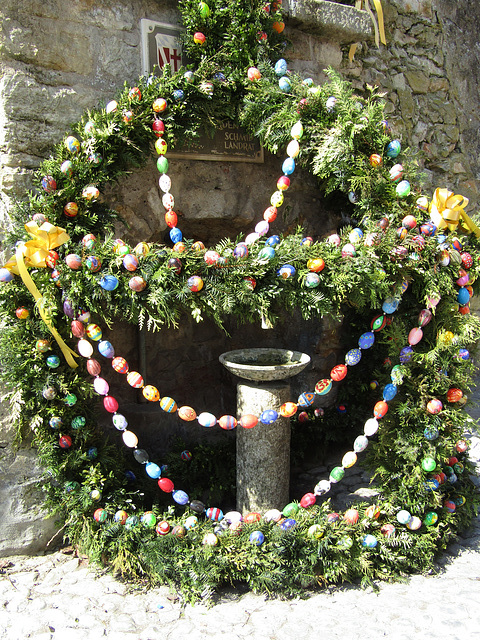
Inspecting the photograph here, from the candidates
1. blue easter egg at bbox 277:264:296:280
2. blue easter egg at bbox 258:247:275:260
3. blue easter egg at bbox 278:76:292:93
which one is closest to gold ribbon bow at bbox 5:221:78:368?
blue easter egg at bbox 258:247:275:260

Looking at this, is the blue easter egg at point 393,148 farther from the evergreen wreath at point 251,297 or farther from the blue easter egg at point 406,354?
the blue easter egg at point 406,354

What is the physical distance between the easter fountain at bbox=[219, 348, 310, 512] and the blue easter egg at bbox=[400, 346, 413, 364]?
553mm

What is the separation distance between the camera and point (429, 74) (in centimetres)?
480

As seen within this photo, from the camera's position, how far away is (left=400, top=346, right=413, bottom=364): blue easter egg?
295 centimetres

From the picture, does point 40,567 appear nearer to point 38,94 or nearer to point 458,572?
point 458,572

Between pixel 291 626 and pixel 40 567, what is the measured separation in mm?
1402

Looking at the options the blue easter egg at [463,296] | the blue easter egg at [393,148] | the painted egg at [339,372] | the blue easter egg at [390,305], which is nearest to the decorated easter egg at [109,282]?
the painted egg at [339,372]

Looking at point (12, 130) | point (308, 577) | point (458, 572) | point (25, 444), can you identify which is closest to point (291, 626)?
point (308, 577)

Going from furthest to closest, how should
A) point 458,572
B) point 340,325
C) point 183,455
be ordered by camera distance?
point 340,325 → point 183,455 → point 458,572

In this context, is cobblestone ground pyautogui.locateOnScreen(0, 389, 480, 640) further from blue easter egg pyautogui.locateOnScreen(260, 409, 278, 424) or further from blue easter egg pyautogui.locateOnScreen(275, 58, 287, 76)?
blue easter egg pyautogui.locateOnScreen(275, 58, 287, 76)

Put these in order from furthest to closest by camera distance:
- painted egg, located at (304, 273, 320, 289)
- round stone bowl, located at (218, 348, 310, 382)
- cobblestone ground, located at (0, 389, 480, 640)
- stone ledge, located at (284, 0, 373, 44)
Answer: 1. stone ledge, located at (284, 0, 373, 44)
2. round stone bowl, located at (218, 348, 310, 382)
3. painted egg, located at (304, 273, 320, 289)
4. cobblestone ground, located at (0, 389, 480, 640)

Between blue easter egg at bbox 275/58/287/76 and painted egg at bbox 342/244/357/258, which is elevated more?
blue easter egg at bbox 275/58/287/76

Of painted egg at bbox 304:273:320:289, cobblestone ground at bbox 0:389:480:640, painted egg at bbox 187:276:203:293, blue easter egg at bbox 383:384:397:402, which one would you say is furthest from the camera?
blue easter egg at bbox 383:384:397:402

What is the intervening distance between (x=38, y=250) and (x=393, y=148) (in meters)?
1.95
